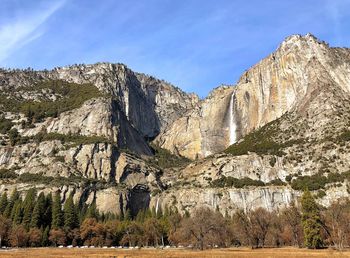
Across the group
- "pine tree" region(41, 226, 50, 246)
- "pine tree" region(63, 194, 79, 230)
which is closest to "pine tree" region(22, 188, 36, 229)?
"pine tree" region(41, 226, 50, 246)

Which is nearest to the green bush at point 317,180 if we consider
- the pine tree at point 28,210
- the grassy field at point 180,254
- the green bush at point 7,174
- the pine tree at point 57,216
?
the grassy field at point 180,254

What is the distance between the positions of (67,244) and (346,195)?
101 meters

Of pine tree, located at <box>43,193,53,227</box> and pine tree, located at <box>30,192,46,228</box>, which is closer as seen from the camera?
pine tree, located at <box>30,192,46,228</box>

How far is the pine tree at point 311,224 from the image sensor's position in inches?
3681

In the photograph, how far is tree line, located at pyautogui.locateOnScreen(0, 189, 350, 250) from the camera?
101m

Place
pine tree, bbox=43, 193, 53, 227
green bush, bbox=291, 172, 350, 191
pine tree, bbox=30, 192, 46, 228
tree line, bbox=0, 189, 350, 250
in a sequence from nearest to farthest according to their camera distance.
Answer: tree line, bbox=0, 189, 350, 250 → pine tree, bbox=30, 192, 46, 228 → pine tree, bbox=43, 193, 53, 227 → green bush, bbox=291, 172, 350, 191

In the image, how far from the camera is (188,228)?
115 m

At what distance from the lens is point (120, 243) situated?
146 meters

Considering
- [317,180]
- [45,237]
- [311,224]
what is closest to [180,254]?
[311,224]

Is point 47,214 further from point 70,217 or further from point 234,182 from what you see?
point 234,182

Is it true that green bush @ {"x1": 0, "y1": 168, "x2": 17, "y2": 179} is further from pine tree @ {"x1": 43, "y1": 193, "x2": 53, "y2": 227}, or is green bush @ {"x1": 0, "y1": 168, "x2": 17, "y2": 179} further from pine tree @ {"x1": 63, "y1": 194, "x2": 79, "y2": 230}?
pine tree @ {"x1": 63, "y1": 194, "x2": 79, "y2": 230}

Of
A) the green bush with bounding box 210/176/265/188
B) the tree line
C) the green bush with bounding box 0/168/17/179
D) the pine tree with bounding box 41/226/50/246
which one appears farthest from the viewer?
the green bush with bounding box 0/168/17/179

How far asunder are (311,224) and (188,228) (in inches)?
1387

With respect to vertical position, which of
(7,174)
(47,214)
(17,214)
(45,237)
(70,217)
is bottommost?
(45,237)
